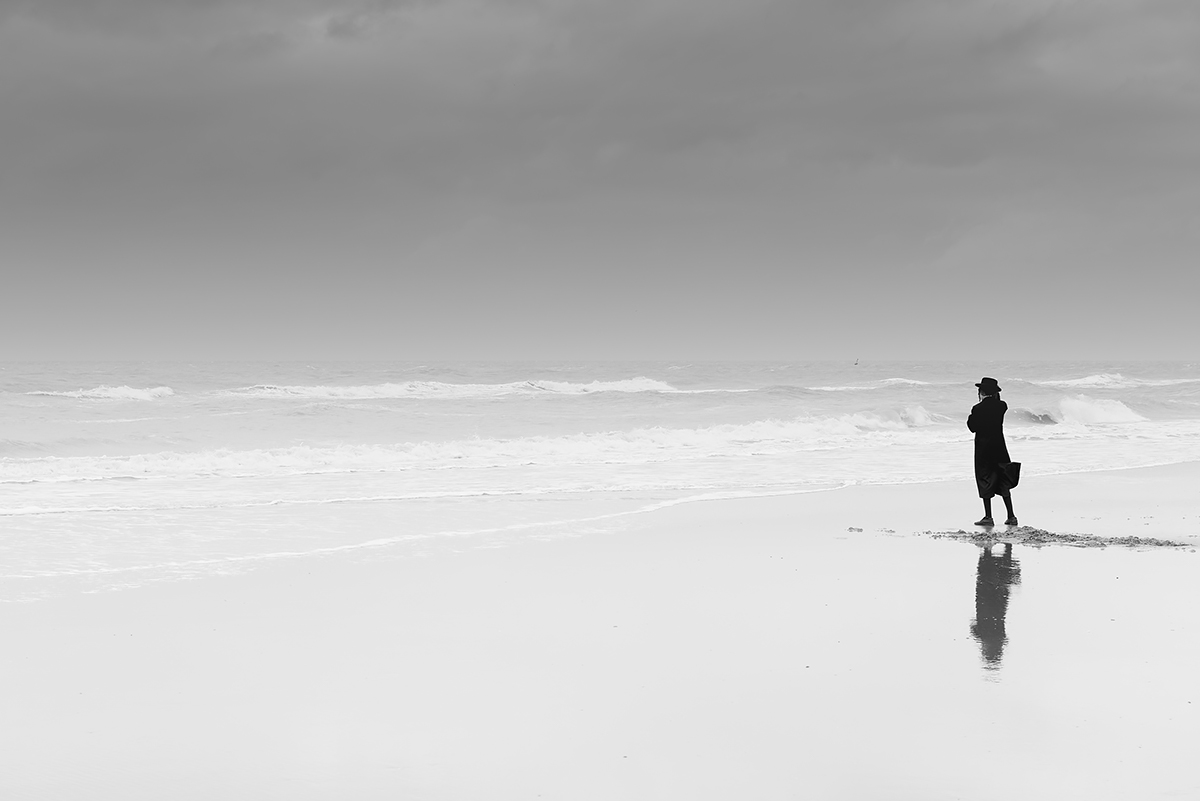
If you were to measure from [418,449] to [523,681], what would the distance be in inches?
626

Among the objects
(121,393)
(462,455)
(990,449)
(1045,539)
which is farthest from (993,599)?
(121,393)

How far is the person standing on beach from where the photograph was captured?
35.9 ft

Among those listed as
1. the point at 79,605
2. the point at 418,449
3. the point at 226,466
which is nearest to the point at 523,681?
the point at 79,605

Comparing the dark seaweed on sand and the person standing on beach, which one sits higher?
the person standing on beach

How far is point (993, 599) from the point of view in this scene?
7.23m

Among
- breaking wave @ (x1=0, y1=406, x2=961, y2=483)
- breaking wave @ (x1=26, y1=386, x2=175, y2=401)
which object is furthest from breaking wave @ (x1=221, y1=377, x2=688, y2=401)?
breaking wave @ (x1=0, y1=406, x2=961, y2=483)

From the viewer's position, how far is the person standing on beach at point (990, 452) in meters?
11.0

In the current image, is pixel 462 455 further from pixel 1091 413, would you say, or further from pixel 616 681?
pixel 1091 413

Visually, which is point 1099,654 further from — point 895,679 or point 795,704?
point 795,704

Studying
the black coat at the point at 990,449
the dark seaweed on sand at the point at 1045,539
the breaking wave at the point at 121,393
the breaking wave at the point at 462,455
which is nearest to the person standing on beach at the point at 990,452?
the black coat at the point at 990,449

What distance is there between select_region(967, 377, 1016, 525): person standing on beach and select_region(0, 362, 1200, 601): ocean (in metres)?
3.70

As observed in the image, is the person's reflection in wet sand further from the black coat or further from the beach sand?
the black coat

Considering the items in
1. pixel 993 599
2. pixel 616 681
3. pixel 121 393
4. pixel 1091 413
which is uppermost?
pixel 1091 413

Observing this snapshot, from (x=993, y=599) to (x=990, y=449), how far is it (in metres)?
4.10
